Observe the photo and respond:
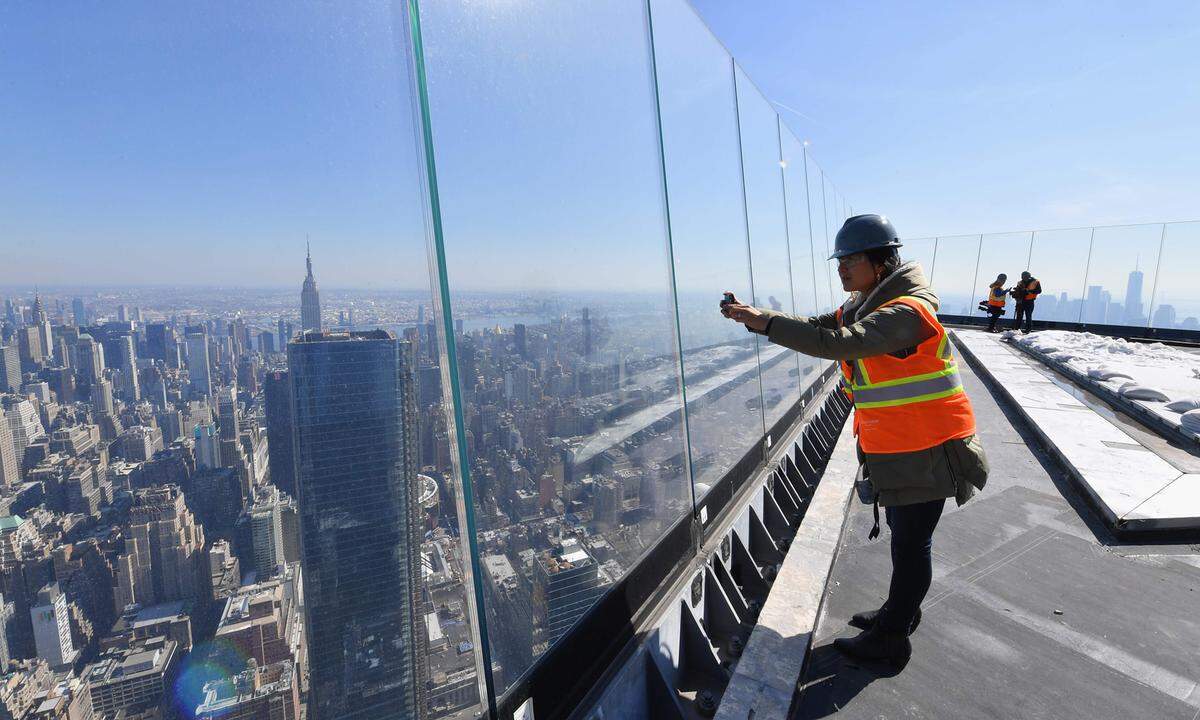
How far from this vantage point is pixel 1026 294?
1652cm

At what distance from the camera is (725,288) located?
408 cm

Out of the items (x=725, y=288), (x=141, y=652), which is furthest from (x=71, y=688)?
(x=725, y=288)

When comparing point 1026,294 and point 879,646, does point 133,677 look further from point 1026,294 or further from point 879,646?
point 1026,294

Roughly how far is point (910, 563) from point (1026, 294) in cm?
1846

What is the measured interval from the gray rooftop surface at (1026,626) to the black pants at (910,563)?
0.70 feet

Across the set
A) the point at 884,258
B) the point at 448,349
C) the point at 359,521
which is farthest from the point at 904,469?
the point at 359,521

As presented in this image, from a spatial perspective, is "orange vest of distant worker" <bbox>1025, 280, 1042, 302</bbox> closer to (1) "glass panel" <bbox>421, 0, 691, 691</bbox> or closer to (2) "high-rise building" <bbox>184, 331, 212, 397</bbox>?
(1) "glass panel" <bbox>421, 0, 691, 691</bbox>

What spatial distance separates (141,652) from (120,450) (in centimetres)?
34

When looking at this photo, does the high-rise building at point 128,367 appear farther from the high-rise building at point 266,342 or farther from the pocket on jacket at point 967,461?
the pocket on jacket at point 967,461

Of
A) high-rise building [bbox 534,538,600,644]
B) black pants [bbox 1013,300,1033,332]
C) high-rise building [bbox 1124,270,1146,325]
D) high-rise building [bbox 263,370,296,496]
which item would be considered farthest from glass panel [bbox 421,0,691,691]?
high-rise building [bbox 1124,270,1146,325]

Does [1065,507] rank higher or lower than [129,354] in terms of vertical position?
lower

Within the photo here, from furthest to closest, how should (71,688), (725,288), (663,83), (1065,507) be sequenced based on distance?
(725,288), (1065,507), (663,83), (71,688)

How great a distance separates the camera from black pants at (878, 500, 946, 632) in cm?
221

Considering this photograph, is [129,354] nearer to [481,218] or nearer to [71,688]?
[71,688]
